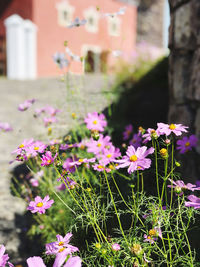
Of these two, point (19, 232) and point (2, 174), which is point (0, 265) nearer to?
point (19, 232)

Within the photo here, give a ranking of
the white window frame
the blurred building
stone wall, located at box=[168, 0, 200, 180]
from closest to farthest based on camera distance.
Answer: stone wall, located at box=[168, 0, 200, 180] < the blurred building < the white window frame

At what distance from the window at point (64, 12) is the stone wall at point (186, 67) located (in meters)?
10.1

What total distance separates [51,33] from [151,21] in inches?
280

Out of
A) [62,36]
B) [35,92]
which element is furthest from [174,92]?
[62,36]

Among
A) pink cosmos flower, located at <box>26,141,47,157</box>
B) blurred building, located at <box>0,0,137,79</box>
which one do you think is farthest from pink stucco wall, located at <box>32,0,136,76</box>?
pink cosmos flower, located at <box>26,141,47,157</box>

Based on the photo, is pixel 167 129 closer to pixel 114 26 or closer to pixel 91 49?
pixel 91 49

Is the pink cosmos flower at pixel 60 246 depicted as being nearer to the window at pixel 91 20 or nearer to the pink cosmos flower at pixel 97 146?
the pink cosmos flower at pixel 97 146

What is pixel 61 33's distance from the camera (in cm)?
1212

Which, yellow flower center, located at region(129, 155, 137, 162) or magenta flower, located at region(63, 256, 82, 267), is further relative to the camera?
yellow flower center, located at region(129, 155, 137, 162)

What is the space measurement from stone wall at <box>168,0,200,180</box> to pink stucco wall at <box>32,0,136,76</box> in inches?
318

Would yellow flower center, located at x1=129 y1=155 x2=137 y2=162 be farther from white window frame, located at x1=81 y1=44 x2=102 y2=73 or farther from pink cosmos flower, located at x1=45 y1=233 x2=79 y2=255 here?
white window frame, located at x1=81 y1=44 x2=102 y2=73

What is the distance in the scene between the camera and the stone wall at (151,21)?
16.2 m

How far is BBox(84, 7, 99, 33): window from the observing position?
13084mm

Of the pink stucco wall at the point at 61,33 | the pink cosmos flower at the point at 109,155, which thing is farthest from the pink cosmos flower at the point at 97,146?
the pink stucco wall at the point at 61,33
